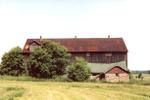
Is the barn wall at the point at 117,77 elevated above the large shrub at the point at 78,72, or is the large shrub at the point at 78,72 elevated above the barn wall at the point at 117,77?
the large shrub at the point at 78,72

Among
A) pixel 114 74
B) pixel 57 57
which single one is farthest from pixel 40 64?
pixel 114 74

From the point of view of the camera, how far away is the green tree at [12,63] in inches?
3691

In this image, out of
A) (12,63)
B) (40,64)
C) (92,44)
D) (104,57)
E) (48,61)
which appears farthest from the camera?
(92,44)

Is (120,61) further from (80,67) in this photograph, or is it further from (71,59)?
(80,67)

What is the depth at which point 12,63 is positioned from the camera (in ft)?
309

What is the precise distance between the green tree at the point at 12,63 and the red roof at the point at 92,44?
28.3 feet

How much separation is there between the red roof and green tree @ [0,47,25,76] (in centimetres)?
864

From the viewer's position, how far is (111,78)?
91.0 m

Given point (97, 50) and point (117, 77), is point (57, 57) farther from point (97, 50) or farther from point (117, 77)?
point (97, 50)

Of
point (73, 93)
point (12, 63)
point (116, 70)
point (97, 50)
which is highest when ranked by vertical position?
point (97, 50)

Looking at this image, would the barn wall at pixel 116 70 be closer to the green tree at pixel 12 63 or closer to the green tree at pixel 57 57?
the green tree at pixel 57 57

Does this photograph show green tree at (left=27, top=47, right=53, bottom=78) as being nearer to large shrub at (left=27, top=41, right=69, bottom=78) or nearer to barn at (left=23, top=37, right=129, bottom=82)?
large shrub at (left=27, top=41, right=69, bottom=78)

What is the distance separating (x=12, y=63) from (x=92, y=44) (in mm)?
22788

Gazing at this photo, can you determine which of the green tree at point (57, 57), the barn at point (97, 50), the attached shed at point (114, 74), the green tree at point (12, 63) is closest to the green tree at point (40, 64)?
the green tree at point (57, 57)
